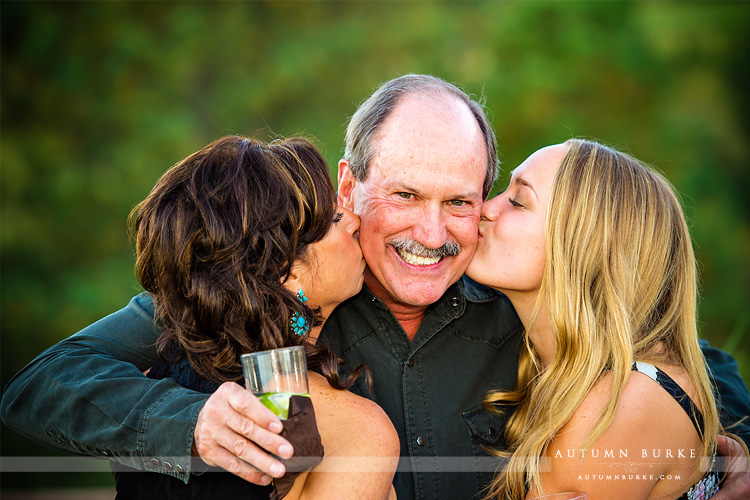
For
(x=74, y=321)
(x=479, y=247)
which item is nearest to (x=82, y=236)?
(x=74, y=321)

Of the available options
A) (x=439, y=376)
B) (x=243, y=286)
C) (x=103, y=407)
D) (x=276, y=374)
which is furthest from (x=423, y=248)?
(x=103, y=407)

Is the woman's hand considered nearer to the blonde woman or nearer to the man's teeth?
the blonde woman

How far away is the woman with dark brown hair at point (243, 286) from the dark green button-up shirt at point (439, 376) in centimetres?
50

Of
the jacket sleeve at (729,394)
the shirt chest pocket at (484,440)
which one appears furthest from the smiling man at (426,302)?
the jacket sleeve at (729,394)

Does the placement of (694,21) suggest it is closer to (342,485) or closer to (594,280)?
(594,280)

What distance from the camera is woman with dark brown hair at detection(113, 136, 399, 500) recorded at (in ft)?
6.43

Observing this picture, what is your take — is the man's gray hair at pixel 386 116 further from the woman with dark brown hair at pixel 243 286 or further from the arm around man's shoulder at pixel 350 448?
the arm around man's shoulder at pixel 350 448

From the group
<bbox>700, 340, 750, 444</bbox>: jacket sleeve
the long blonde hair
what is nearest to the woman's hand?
the long blonde hair

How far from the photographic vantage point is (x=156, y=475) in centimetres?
205

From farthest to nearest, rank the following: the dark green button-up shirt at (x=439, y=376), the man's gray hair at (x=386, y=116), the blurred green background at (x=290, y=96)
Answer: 1. the blurred green background at (x=290, y=96)
2. the man's gray hair at (x=386, y=116)
3. the dark green button-up shirt at (x=439, y=376)

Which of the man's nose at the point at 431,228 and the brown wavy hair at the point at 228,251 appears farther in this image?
the man's nose at the point at 431,228

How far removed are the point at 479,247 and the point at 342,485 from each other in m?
1.28

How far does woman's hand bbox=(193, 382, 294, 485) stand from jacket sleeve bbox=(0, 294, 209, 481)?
0.28ft

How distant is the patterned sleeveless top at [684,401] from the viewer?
230 cm
